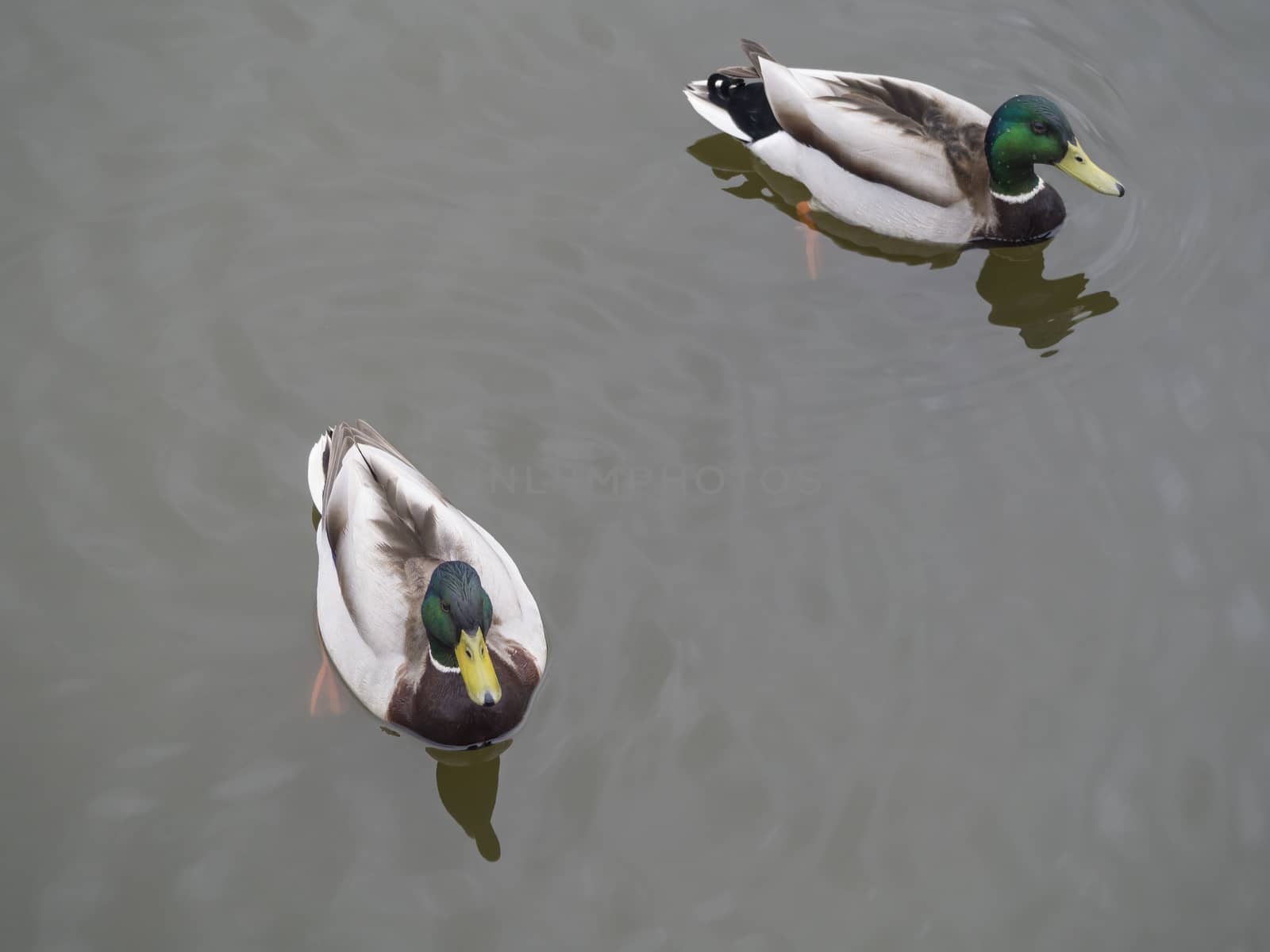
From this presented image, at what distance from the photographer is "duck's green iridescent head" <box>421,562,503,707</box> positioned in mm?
4840

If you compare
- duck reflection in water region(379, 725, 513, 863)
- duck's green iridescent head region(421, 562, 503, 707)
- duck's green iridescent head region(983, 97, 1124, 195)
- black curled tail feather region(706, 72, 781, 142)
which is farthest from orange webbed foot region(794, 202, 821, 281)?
duck reflection in water region(379, 725, 513, 863)

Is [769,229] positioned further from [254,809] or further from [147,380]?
[254,809]

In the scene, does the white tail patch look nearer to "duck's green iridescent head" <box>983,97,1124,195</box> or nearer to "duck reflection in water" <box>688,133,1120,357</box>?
"duck reflection in water" <box>688,133,1120,357</box>

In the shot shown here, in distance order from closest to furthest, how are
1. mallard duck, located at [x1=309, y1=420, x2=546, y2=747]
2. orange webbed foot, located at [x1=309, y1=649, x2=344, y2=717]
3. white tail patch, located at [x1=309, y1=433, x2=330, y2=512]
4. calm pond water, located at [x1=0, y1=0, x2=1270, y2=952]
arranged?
calm pond water, located at [x1=0, y1=0, x2=1270, y2=952]
mallard duck, located at [x1=309, y1=420, x2=546, y2=747]
orange webbed foot, located at [x1=309, y1=649, x2=344, y2=717]
white tail patch, located at [x1=309, y1=433, x2=330, y2=512]

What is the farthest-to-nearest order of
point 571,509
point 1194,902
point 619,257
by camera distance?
point 619,257 < point 571,509 < point 1194,902

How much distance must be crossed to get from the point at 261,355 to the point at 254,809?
7.58 ft

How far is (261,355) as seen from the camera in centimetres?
644

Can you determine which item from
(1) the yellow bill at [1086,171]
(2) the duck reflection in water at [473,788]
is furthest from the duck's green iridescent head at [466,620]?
(1) the yellow bill at [1086,171]

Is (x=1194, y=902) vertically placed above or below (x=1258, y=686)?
below

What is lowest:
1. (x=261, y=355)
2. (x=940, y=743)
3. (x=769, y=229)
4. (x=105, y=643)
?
(x=105, y=643)

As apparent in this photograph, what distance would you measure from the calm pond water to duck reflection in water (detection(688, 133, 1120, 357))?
3 centimetres

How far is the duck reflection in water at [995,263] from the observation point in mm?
6992

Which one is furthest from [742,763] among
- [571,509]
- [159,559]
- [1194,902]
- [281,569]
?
[159,559]

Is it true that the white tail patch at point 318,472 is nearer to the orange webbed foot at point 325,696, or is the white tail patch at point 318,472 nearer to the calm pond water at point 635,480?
the calm pond water at point 635,480
